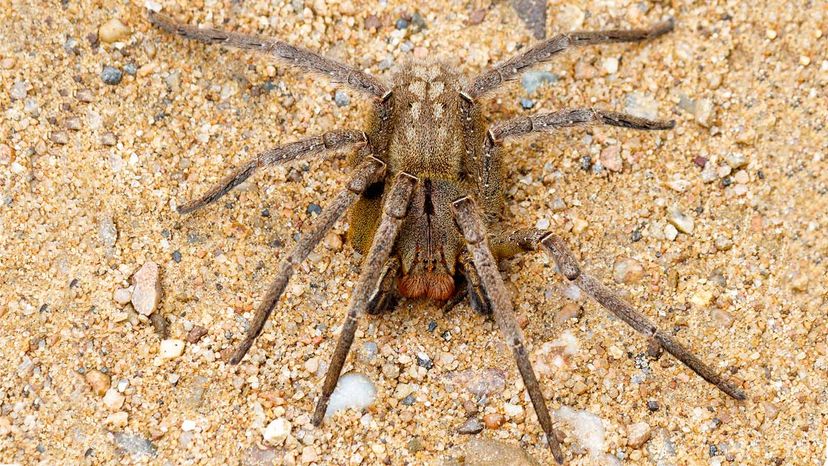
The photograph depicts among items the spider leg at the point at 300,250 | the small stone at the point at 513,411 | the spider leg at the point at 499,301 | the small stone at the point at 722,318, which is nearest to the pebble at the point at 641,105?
the small stone at the point at 722,318

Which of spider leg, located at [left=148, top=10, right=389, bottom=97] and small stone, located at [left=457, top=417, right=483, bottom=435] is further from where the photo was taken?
spider leg, located at [left=148, top=10, right=389, bottom=97]

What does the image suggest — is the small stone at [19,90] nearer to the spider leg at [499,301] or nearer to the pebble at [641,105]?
the spider leg at [499,301]

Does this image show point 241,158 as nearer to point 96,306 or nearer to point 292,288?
point 292,288

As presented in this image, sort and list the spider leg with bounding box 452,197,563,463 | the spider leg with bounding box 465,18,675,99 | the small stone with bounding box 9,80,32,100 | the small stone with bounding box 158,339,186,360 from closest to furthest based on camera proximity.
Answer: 1. the spider leg with bounding box 452,197,563,463
2. the small stone with bounding box 158,339,186,360
3. the spider leg with bounding box 465,18,675,99
4. the small stone with bounding box 9,80,32,100

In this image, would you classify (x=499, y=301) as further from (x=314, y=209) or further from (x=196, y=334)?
(x=196, y=334)

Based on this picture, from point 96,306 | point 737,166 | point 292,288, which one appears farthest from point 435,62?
point 96,306

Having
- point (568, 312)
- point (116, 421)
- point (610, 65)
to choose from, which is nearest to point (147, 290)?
point (116, 421)

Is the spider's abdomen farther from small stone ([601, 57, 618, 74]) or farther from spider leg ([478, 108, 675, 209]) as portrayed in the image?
small stone ([601, 57, 618, 74])

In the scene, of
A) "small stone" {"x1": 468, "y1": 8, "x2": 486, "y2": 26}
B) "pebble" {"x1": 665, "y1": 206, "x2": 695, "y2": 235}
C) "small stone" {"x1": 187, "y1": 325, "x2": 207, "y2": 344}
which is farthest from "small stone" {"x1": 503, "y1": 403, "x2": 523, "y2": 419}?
"small stone" {"x1": 468, "y1": 8, "x2": 486, "y2": 26}
